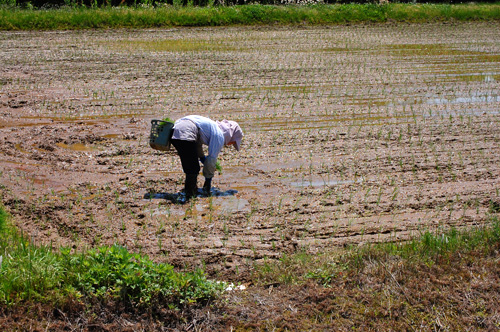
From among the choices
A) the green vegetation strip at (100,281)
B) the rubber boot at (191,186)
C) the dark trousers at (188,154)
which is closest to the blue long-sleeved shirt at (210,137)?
the dark trousers at (188,154)

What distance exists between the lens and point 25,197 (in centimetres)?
605

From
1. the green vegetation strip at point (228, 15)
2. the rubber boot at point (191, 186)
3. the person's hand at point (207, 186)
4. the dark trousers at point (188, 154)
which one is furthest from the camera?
the green vegetation strip at point (228, 15)

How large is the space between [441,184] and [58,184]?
4.56m

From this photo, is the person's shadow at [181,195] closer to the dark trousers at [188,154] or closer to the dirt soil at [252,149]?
the dirt soil at [252,149]

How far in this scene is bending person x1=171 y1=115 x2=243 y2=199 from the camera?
5805 mm

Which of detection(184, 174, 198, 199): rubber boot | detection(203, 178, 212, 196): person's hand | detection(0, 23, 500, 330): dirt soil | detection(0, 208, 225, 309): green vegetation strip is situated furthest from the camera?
detection(203, 178, 212, 196): person's hand

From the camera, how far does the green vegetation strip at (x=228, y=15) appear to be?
1858 centimetres

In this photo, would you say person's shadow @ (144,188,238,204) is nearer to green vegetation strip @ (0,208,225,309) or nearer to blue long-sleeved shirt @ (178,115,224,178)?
blue long-sleeved shirt @ (178,115,224,178)

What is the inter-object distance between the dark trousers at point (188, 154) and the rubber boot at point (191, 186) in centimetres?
7

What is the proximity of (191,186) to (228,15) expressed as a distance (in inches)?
608

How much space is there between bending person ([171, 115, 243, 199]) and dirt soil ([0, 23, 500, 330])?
0.41 metres

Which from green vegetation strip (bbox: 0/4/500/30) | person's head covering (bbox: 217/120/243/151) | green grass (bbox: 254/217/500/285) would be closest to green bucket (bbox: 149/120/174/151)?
person's head covering (bbox: 217/120/243/151)

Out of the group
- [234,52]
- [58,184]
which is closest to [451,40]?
[234,52]

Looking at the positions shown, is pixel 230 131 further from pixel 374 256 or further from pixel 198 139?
pixel 374 256
